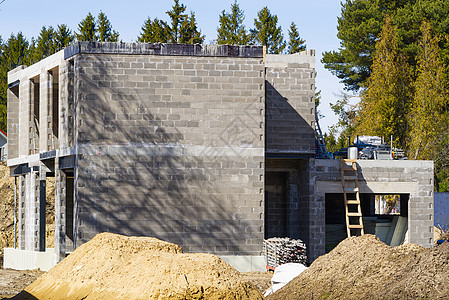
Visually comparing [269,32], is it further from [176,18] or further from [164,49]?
[164,49]

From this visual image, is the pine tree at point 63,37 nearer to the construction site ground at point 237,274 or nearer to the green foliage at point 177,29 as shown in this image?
the green foliage at point 177,29

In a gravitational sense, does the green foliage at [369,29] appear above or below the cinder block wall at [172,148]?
above

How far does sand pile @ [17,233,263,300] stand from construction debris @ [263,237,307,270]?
6.53m

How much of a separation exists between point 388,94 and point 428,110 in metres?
2.90

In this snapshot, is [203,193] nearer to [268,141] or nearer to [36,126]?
[268,141]

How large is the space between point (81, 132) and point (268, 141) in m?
7.31

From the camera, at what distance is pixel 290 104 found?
2777 cm

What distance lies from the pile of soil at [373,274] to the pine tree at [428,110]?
31.5 metres

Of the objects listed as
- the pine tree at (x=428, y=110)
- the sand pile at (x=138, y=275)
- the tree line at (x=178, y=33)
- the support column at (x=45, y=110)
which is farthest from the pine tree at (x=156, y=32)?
the sand pile at (x=138, y=275)

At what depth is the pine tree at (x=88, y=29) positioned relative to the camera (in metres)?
60.5

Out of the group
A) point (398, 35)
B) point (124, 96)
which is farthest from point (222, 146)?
point (398, 35)

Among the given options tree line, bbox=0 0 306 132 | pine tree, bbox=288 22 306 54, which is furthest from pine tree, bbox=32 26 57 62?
pine tree, bbox=288 22 306 54

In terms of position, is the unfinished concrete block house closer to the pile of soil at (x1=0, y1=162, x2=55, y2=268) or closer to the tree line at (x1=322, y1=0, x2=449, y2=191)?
the pile of soil at (x1=0, y1=162, x2=55, y2=268)

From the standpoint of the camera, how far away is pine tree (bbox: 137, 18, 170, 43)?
61.3 meters
